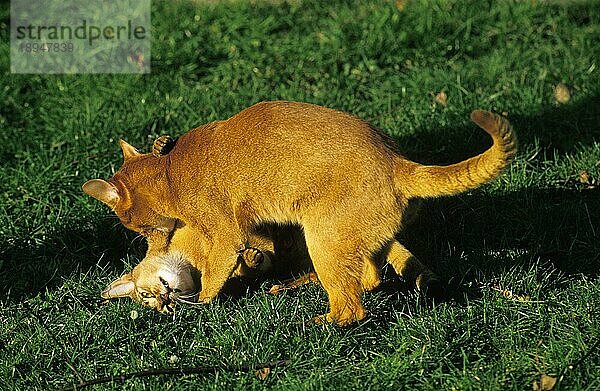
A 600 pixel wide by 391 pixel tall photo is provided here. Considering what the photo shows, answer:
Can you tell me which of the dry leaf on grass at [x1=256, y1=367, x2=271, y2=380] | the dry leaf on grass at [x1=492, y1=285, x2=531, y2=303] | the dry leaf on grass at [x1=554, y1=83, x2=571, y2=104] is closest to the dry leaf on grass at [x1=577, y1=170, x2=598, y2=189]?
the dry leaf on grass at [x1=554, y1=83, x2=571, y2=104]

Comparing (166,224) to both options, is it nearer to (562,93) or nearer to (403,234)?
(403,234)

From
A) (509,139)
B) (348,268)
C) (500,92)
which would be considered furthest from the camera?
(500,92)

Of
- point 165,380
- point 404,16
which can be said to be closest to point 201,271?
point 165,380

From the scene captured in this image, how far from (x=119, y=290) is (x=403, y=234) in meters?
1.68

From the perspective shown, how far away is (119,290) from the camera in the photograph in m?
4.78

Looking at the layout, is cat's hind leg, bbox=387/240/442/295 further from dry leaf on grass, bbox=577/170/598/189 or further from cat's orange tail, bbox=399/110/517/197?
dry leaf on grass, bbox=577/170/598/189

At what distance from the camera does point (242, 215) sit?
457 centimetres

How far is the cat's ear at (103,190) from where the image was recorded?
16.0 feet

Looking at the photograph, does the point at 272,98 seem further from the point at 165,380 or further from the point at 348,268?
the point at 165,380

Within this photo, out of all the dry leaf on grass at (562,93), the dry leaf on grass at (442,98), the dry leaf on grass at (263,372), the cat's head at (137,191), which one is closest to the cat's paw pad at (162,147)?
the cat's head at (137,191)

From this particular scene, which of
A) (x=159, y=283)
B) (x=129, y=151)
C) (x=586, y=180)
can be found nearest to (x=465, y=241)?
(x=586, y=180)

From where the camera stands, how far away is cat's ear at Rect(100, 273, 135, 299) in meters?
4.77

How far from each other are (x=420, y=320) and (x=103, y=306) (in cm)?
167

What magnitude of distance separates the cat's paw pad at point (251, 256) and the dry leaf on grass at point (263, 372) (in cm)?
85
